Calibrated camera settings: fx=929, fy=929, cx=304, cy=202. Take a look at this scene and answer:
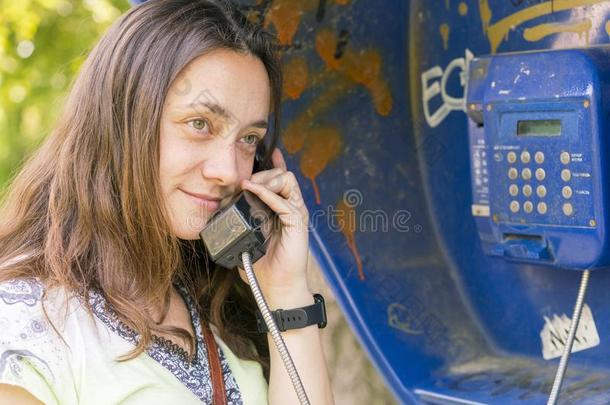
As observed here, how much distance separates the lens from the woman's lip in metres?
1.40

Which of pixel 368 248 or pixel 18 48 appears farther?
pixel 18 48

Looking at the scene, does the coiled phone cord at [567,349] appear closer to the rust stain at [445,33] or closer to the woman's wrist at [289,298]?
the woman's wrist at [289,298]

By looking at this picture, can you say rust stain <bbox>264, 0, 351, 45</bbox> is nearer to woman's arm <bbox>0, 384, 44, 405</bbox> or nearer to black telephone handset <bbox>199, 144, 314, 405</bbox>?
black telephone handset <bbox>199, 144, 314, 405</bbox>

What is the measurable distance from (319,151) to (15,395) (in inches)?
34.2

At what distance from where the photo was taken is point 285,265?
1.54 m

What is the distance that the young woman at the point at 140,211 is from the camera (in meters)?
1.30

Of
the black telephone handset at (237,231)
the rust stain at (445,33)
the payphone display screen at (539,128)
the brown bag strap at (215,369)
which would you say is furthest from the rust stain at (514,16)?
the brown bag strap at (215,369)

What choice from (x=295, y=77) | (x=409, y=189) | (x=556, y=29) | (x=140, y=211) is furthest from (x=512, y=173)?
(x=140, y=211)

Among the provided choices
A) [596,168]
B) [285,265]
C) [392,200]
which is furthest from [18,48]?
[596,168]

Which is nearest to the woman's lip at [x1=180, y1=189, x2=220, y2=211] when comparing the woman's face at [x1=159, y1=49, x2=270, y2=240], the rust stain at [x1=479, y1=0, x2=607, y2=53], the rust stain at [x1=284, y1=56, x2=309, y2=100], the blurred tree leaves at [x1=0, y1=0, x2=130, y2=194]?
the woman's face at [x1=159, y1=49, x2=270, y2=240]

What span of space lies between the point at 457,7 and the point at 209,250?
0.74 m

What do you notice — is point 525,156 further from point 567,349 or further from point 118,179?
point 118,179

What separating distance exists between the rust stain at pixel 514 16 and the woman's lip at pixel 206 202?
65cm

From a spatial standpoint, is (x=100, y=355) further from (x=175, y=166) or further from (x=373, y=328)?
(x=373, y=328)
